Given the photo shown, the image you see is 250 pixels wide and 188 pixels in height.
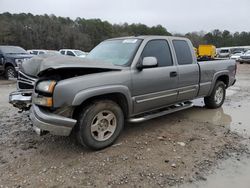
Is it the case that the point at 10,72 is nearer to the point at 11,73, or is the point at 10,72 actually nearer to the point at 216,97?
the point at 11,73

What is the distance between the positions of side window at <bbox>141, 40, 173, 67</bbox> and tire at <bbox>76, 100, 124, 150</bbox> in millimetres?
1241

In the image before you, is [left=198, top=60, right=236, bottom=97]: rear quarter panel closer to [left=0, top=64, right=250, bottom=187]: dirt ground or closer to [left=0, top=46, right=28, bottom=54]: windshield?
[left=0, top=64, right=250, bottom=187]: dirt ground

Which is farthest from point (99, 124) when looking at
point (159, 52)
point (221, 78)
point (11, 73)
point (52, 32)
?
point (52, 32)

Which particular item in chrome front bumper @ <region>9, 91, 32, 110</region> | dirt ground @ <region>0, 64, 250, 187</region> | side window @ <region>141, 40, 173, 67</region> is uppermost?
side window @ <region>141, 40, 173, 67</region>

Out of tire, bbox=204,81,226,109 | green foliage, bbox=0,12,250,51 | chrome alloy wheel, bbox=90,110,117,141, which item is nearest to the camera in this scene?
chrome alloy wheel, bbox=90,110,117,141

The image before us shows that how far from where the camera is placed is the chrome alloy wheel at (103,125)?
3.86m

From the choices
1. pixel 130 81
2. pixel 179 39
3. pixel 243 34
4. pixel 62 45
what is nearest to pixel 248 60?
pixel 179 39

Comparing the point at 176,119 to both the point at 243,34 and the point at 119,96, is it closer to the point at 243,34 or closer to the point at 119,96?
the point at 119,96

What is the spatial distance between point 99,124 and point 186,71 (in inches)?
93.4

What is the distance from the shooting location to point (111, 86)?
12.7ft

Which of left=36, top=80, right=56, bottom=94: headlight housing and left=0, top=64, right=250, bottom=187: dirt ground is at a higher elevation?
left=36, top=80, right=56, bottom=94: headlight housing

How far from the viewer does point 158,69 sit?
4676mm

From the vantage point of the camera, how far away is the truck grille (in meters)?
4.41

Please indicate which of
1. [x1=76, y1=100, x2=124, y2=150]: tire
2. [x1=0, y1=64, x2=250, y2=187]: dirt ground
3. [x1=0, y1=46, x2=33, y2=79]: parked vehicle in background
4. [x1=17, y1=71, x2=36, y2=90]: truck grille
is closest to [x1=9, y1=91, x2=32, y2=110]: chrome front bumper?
[x1=17, y1=71, x2=36, y2=90]: truck grille
